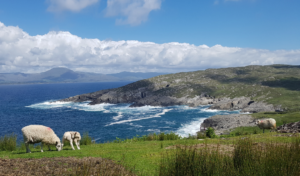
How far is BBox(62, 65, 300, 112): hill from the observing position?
103312 millimetres

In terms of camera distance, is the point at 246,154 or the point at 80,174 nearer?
the point at 80,174

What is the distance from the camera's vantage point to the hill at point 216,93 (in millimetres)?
103312

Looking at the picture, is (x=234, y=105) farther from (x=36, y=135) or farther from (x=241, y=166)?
(x=241, y=166)

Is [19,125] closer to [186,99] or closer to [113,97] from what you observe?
[113,97]

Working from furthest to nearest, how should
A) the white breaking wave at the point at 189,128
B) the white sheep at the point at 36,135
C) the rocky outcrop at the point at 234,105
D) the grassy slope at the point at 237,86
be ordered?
the grassy slope at the point at 237,86 < the rocky outcrop at the point at 234,105 < the white breaking wave at the point at 189,128 < the white sheep at the point at 36,135

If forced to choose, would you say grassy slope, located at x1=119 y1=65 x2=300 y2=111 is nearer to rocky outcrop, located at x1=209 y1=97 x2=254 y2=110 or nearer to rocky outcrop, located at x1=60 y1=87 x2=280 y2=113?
rocky outcrop, located at x1=60 y1=87 x2=280 y2=113

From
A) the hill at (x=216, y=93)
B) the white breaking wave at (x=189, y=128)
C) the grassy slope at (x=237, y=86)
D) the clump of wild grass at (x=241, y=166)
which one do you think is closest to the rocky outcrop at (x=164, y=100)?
the hill at (x=216, y=93)

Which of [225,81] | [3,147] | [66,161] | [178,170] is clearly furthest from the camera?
[225,81]

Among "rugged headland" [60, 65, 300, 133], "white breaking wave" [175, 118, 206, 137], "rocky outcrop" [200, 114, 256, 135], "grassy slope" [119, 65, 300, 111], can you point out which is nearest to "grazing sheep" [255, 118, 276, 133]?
"rocky outcrop" [200, 114, 256, 135]

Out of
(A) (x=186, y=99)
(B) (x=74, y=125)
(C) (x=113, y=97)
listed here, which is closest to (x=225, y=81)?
(A) (x=186, y=99)

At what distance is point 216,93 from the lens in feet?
427

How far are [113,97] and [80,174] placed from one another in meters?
136

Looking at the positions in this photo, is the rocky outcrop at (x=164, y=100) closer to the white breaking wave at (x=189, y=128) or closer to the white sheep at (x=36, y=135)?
the white breaking wave at (x=189, y=128)

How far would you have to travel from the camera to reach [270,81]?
464 ft
